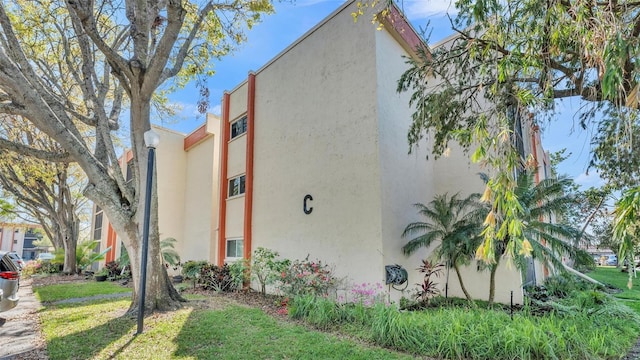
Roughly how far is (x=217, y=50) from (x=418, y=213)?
917 cm

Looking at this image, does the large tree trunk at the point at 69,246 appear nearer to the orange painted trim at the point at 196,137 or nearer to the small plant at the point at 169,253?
the small plant at the point at 169,253

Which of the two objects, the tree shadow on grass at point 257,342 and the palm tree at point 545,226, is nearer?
the tree shadow on grass at point 257,342

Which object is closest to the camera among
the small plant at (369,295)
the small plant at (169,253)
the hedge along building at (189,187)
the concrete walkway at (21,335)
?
the concrete walkway at (21,335)

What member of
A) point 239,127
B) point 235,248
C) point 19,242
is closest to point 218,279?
point 235,248

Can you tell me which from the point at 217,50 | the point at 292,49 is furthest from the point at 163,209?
the point at 292,49

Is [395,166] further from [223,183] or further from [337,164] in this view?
[223,183]

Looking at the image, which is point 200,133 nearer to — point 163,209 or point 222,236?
point 163,209

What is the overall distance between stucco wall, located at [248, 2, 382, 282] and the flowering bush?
0.98 feet

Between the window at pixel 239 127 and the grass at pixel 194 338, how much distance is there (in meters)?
8.25

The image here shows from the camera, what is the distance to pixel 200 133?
18031 millimetres

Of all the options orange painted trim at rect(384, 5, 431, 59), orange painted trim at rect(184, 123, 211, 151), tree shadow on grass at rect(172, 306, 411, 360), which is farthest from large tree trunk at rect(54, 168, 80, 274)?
orange painted trim at rect(384, 5, 431, 59)

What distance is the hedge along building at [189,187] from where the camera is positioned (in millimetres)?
16516

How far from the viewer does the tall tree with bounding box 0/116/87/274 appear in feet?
52.6

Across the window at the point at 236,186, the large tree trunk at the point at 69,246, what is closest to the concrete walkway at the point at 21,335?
the window at the point at 236,186
